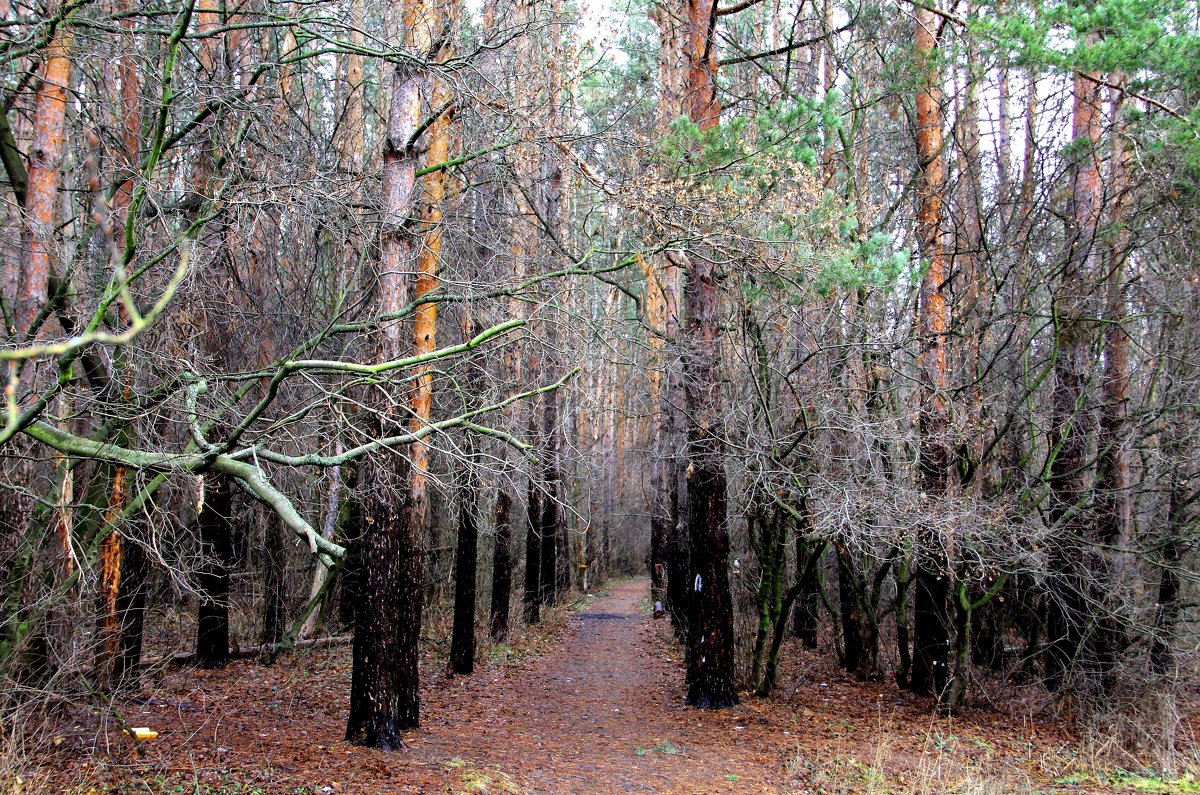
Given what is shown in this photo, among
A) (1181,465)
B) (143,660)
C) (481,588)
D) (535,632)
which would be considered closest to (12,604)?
(143,660)

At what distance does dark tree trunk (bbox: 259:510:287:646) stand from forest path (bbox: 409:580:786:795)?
2631 millimetres

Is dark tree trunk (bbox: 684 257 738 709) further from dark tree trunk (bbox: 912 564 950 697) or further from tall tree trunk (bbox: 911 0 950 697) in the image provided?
dark tree trunk (bbox: 912 564 950 697)

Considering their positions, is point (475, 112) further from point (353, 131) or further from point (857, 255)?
point (353, 131)

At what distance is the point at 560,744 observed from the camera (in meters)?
9.30

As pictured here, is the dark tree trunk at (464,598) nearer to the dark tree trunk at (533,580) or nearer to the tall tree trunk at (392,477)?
the tall tree trunk at (392,477)

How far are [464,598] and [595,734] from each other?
3.16m

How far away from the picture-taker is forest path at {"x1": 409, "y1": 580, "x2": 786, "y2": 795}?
25.1ft

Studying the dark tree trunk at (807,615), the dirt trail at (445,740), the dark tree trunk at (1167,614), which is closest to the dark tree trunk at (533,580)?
the dirt trail at (445,740)

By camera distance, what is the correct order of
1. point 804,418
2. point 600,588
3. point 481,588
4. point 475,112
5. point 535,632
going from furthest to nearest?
point 600,588
point 481,588
point 535,632
point 804,418
point 475,112

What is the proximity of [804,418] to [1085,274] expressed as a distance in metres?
4.02

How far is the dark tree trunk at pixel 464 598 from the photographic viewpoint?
478 inches

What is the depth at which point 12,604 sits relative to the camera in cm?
582

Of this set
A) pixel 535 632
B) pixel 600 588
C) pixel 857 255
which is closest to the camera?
pixel 857 255

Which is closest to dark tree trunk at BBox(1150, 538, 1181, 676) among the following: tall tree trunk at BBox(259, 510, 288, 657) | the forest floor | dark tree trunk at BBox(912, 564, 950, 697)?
the forest floor
